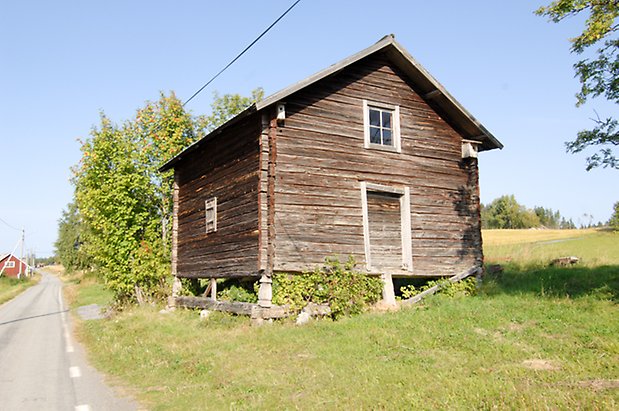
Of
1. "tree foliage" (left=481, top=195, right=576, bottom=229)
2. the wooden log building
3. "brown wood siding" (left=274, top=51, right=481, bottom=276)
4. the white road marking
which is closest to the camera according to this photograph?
the white road marking

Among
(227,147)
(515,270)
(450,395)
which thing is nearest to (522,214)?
(515,270)

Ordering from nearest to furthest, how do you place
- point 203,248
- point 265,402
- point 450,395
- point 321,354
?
1. point 450,395
2. point 265,402
3. point 321,354
4. point 203,248

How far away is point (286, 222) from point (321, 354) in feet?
16.9

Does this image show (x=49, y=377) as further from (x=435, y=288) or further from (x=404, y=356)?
(x=435, y=288)

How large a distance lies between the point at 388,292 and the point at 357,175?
11.8 feet

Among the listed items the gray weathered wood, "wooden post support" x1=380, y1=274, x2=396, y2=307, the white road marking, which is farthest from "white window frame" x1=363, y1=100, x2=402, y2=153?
→ the white road marking

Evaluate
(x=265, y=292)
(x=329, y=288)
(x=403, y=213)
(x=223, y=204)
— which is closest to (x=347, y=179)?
(x=403, y=213)

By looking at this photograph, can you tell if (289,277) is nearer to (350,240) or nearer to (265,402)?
(350,240)

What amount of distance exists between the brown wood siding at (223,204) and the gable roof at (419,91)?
56 cm

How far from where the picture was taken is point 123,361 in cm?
1113

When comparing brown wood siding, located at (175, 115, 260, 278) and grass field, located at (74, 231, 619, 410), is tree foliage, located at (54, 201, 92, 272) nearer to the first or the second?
brown wood siding, located at (175, 115, 260, 278)

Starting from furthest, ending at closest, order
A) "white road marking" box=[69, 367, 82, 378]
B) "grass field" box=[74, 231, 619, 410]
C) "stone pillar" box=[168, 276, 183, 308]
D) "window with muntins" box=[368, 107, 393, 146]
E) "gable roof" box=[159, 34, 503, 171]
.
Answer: "stone pillar" box=[168, 276, 183, 308] < "window with muntins" box=[368, 107, 393, 146] < "gable roof" box=[159, 34, 503, 171] < "white road marking" box=[69, 367, 82, 378] < "grass field" box=[74, 231, 619, 410]

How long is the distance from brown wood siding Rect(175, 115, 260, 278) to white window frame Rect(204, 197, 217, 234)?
0.60ft

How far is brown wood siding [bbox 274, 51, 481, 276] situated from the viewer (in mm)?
14742
